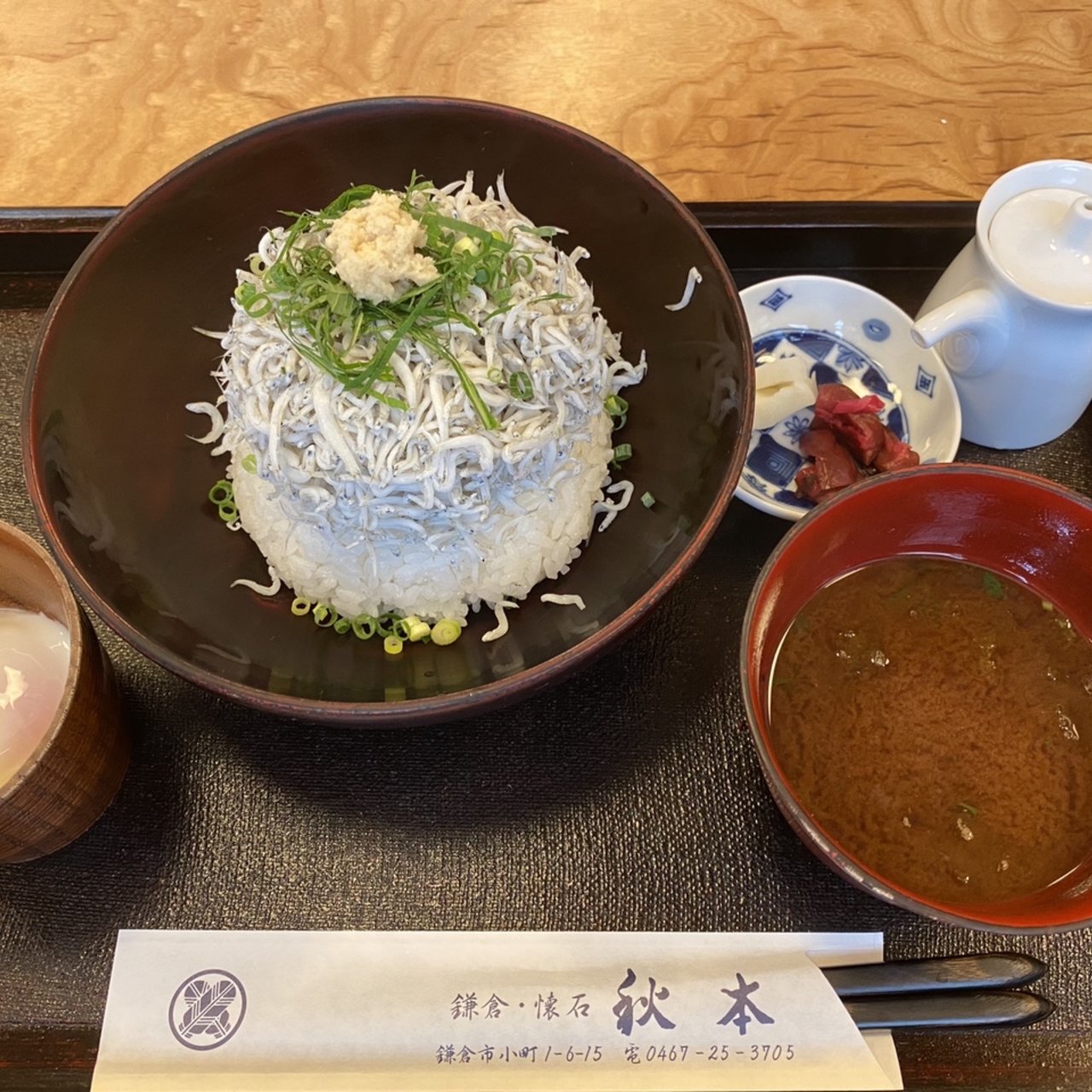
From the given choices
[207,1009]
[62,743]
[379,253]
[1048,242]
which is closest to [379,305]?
[379,253]

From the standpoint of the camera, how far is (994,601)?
58.4 inches

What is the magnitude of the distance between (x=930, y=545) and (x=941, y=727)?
11.8 inches

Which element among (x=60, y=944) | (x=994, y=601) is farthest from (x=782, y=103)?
(x=60, y=944)

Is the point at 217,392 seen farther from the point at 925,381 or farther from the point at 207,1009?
the point at 925,381

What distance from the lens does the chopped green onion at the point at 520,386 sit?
4.60ft

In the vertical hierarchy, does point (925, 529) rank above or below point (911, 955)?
above

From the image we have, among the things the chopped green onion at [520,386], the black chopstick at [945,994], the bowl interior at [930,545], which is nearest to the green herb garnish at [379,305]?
the chopped green onion at [520,386]

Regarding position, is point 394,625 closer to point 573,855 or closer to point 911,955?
point 573,855

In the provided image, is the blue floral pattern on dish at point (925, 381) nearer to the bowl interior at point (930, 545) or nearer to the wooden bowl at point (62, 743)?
the bowl interior at point (930, 545)

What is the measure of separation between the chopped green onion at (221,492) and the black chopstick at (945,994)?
125 cm

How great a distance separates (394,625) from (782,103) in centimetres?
161

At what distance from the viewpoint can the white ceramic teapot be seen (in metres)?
1.55

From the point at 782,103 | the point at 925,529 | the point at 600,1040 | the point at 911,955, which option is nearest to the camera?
the point at 600,1040

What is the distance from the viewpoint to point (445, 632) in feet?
4.92
